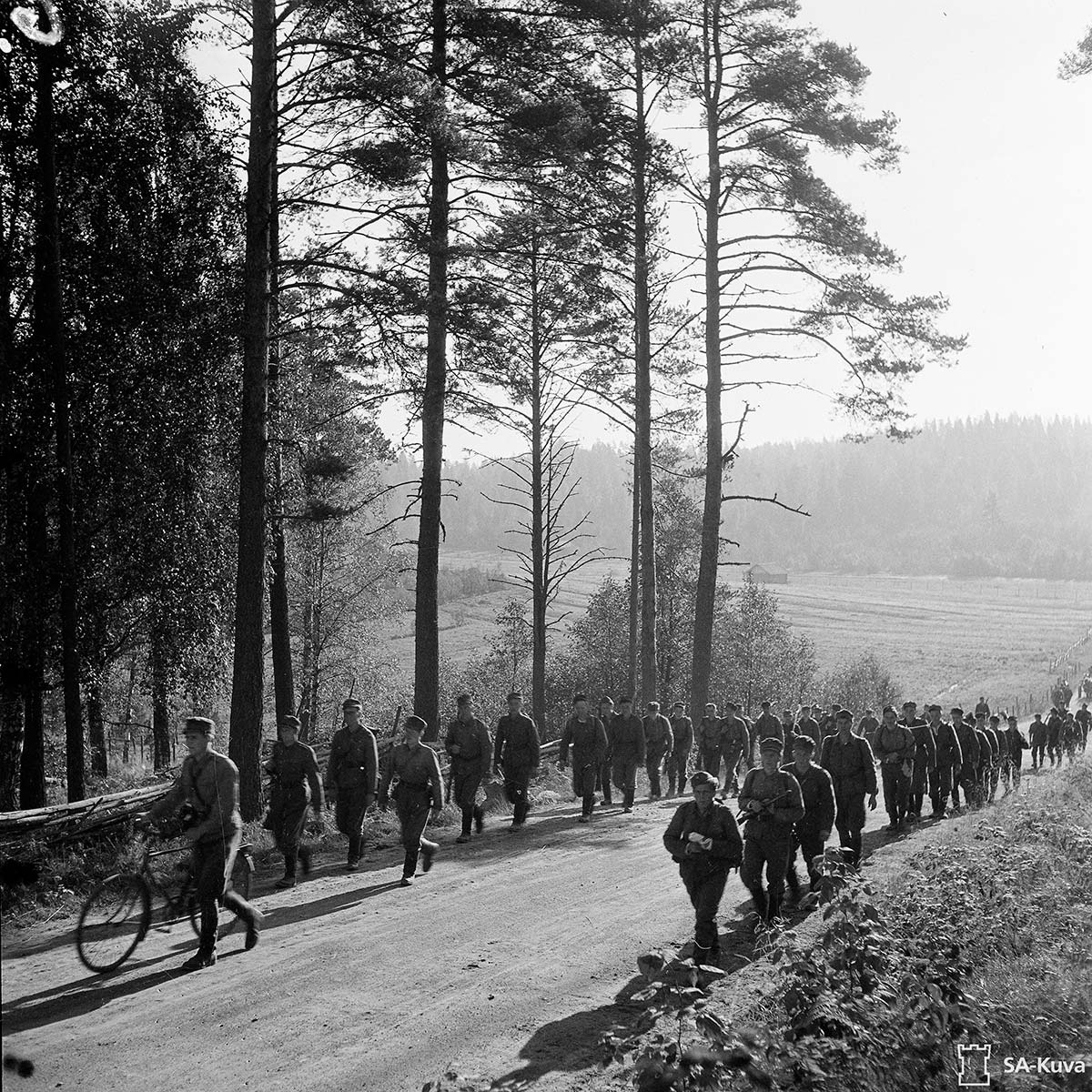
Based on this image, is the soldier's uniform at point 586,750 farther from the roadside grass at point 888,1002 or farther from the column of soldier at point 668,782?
the roadside grass at point 888,1002

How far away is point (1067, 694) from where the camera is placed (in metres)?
45.0

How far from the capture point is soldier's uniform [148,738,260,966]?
8328mm

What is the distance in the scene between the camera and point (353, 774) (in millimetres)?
12047

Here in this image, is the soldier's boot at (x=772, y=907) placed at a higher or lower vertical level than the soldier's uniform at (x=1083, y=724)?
higher

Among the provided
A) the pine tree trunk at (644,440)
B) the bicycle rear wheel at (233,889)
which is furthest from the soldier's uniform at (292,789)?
the pine tree trunk at (644,440)

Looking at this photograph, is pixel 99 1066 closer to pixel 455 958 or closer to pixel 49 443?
pixel 455 958

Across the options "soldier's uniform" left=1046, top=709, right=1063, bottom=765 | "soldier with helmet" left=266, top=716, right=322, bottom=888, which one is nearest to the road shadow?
"soldier with helmet" left=266, top=716, right=322, bottom=888

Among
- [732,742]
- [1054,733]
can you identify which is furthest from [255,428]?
[1054,733]

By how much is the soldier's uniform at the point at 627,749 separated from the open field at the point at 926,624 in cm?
3481

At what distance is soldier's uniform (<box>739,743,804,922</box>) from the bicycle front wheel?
5.50m

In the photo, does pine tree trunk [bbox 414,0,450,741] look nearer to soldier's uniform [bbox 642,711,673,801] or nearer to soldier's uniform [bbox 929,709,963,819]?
soldier's uniform [bbox 642,711,673,801]

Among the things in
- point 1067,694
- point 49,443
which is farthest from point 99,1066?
point 1067,694

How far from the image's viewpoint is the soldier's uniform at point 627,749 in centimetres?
1770

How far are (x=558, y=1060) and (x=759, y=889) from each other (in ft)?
12.9
